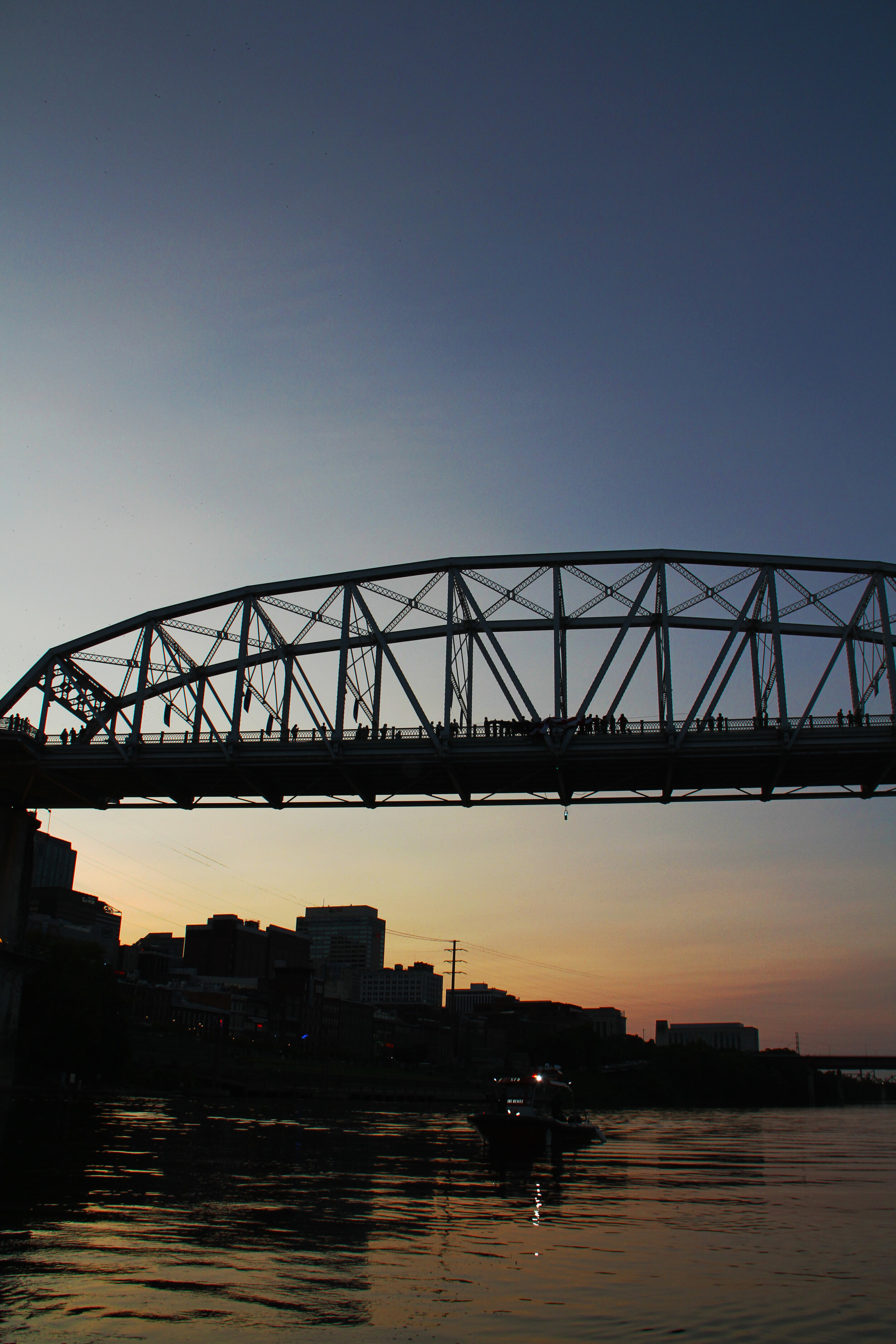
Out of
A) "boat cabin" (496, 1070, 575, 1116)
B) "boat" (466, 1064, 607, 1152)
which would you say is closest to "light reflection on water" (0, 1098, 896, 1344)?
"boat" (466, 1064, 607, 1152)

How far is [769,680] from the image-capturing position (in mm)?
54375

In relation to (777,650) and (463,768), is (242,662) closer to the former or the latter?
(463,768)

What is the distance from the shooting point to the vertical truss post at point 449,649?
177 ft

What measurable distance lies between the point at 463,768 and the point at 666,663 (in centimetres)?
1152

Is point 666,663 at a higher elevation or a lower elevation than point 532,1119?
higher

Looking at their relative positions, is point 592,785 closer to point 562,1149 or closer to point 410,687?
point 410,687

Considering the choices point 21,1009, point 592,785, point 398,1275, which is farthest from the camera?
point 21,1009

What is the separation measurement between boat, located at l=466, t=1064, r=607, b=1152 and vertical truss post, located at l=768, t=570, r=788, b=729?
2125 cm

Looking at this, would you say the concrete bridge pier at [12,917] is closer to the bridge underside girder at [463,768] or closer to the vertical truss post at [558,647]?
the bridge underside girder at [463,768]

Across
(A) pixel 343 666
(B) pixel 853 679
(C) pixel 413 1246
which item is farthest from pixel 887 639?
(C) pixel 413 1246

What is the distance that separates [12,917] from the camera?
63.2 meters

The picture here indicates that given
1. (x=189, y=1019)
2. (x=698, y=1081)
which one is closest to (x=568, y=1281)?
(x=189, y=1019)

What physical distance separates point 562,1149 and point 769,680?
25.7m

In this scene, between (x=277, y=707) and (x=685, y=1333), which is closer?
(x=685, y=1333)
